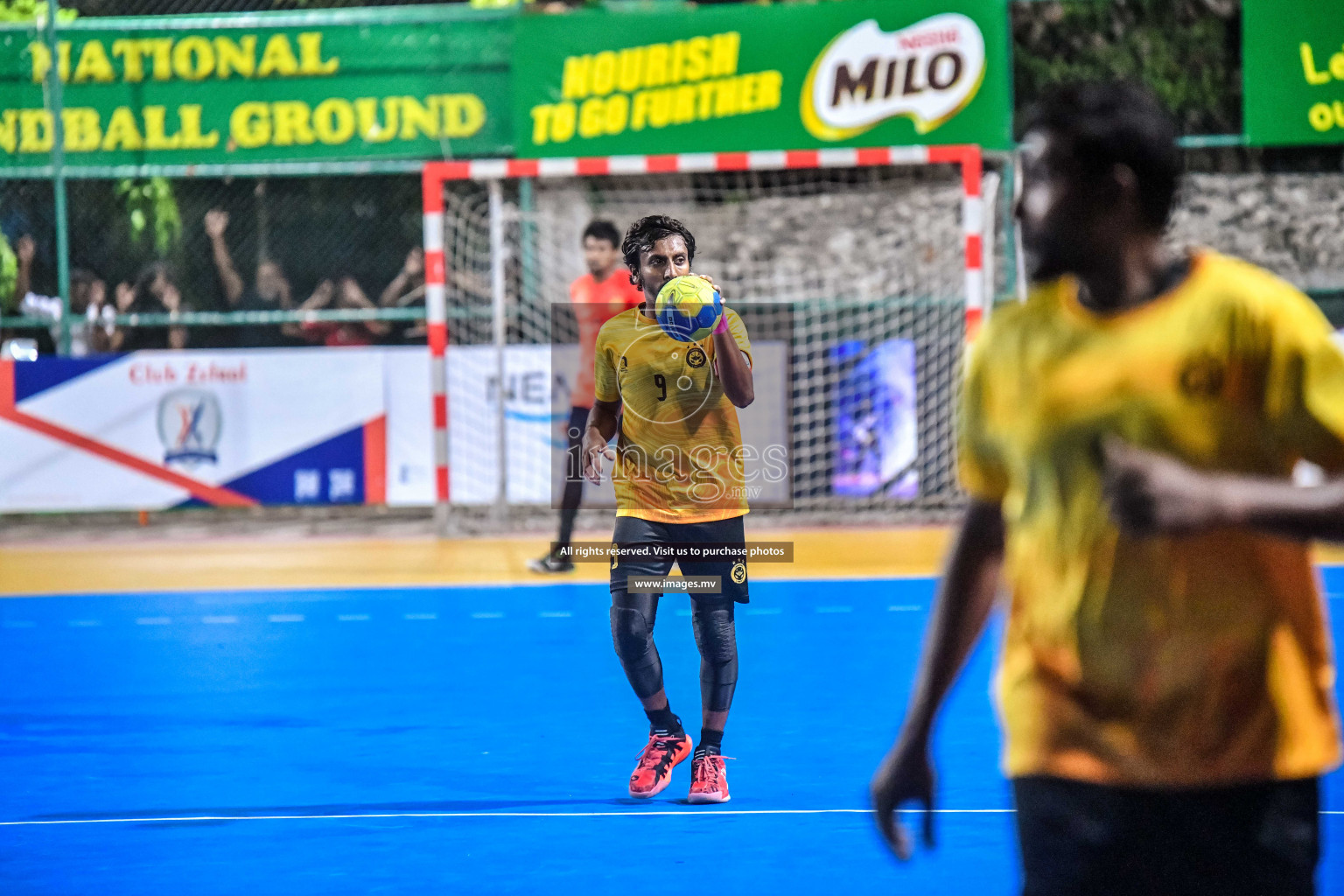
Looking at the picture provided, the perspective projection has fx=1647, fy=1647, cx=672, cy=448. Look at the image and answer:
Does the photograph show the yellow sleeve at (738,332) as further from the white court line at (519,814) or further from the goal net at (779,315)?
the goal net at (779,315)

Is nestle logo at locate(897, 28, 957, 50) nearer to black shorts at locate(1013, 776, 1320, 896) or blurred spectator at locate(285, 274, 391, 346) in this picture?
blurred spectator at locate(285, 274, 391, 346)

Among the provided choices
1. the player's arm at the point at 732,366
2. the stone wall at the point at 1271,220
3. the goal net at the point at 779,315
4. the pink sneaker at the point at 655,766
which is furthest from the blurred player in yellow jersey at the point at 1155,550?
the stone wall at the point at 1271,220

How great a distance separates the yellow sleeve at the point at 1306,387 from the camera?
2.18m

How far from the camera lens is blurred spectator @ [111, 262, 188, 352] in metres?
15.4

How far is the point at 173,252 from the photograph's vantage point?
637 inches

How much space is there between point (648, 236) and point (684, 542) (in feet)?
3.19

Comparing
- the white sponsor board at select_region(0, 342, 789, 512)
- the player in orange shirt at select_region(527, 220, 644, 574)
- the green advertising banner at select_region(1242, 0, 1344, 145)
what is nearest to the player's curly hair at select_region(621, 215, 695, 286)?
the player in orange shirt at select_region(527, 220, 644, 574)

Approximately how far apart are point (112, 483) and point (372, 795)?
9648 millimetres

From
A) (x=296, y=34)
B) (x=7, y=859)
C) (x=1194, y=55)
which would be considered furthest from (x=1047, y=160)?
(x=1194, y=55)

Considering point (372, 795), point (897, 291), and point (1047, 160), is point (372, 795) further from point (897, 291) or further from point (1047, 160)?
point (897, 291)

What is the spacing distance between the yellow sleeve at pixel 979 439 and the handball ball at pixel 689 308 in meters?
2.54

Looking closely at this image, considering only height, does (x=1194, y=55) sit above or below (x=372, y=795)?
above

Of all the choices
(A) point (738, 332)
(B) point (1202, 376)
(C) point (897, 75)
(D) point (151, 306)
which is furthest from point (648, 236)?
(D) point (151, 306)

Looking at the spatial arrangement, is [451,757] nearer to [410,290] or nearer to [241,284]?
[410,290]
